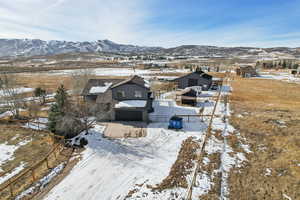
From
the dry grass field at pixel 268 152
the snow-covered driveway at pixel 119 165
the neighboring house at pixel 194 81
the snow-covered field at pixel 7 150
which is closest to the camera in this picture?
the dry grass field at pixel 268 152

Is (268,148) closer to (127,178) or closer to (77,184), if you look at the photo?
(127,178)

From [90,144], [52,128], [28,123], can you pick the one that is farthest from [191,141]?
[28,123]

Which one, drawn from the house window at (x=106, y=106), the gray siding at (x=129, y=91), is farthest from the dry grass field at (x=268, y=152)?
the house window at (x=106, y=106)

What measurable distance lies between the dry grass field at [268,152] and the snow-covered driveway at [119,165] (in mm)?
5049

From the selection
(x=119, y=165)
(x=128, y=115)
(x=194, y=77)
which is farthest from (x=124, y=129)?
(x=194, y=77)

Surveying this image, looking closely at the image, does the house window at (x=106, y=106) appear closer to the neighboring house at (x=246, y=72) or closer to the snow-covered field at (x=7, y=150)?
the snow-covered field at (x=7, y=150)

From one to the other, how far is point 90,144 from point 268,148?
17.0 metres

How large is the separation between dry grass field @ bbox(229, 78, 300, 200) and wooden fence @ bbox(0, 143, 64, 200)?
13816 millimetres

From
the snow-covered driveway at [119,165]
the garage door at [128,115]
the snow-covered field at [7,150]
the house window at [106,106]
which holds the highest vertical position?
the house window at [106,106]

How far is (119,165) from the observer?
13742mm

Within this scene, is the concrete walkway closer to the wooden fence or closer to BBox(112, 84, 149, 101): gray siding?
BBox(112, 84, 149, 101): gray siding

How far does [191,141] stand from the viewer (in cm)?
1706

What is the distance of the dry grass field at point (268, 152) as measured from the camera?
1074 cm

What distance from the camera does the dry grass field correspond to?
10.7 meters
